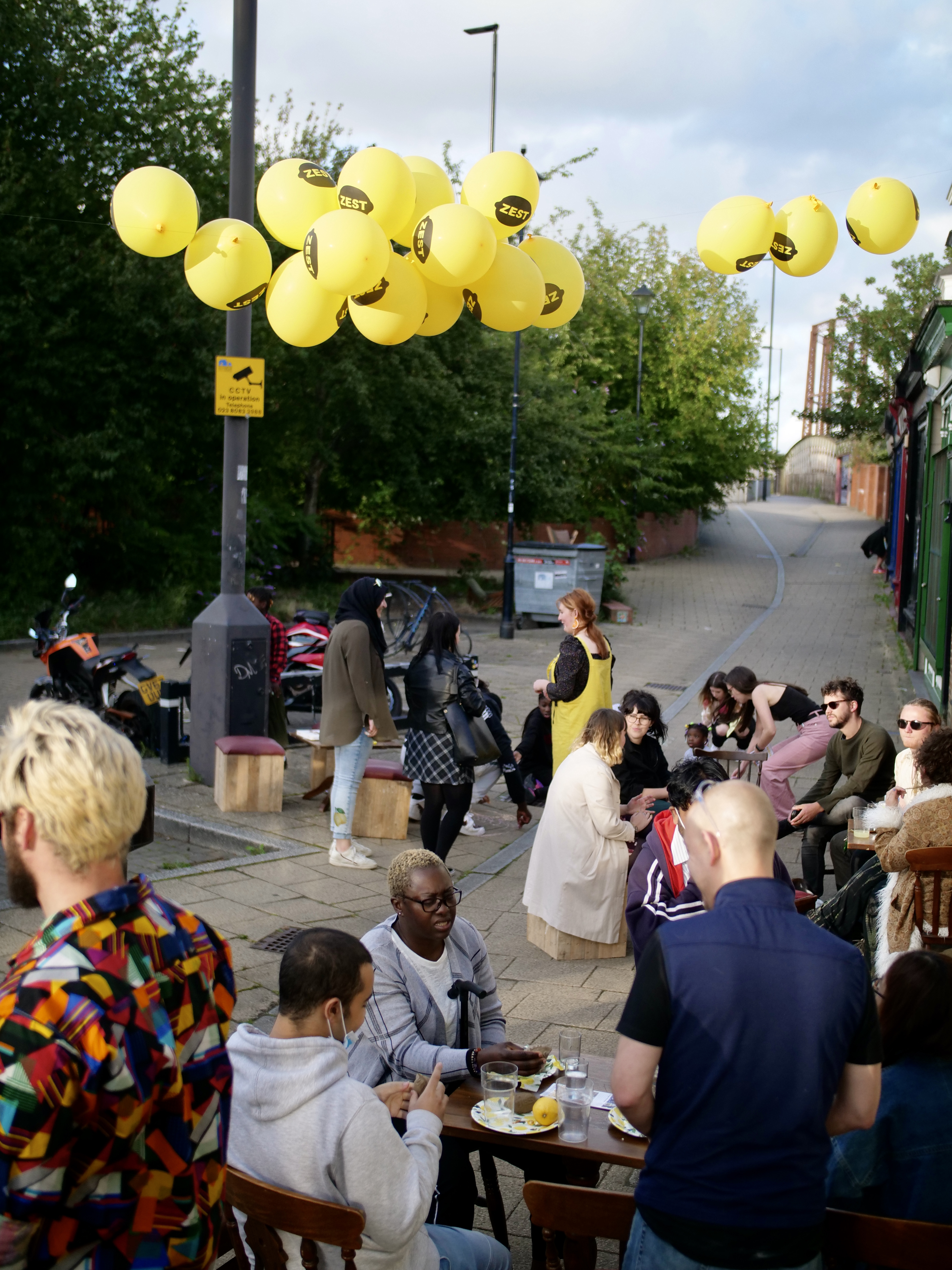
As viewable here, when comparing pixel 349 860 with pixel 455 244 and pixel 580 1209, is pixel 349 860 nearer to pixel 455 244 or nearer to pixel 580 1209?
pixel 455 244

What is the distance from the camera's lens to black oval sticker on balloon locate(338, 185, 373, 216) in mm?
5727

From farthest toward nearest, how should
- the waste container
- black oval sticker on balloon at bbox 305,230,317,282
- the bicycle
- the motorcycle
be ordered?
the waste container → the bicycle → the motorcycle → black oval sticker on balloon at bbox 305,230,317,282

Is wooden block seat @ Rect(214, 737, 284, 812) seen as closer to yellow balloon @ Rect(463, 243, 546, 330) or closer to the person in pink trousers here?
the person in pink trousers

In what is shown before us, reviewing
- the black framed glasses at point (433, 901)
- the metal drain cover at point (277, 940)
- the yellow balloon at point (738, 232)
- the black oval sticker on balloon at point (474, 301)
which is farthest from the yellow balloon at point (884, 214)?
the metal drain cover at point (277, 940)

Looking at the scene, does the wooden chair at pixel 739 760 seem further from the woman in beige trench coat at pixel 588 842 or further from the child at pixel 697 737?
the woman in beige trench coat at pixel 588 842

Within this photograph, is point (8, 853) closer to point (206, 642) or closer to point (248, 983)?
point (248, 983)

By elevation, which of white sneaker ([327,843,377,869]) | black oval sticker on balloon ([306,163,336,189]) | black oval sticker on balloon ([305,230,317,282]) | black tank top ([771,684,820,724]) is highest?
black oval sticker on balloon ([306,163,336,189])

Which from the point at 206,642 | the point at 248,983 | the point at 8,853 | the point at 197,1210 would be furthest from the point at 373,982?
the point at 206,642

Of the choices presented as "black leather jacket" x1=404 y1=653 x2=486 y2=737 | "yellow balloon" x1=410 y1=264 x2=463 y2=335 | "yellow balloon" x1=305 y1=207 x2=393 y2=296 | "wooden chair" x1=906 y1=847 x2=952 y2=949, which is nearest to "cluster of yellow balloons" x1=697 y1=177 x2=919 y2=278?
"yellow balloon" x1=410 y1=264 x2=463 y2=335

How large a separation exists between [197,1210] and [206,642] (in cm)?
688

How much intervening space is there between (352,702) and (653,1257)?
5.13 m

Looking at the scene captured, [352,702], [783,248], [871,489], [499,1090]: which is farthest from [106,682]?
[871,489]

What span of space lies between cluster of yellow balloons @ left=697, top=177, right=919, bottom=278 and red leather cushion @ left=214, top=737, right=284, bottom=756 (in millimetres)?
4502

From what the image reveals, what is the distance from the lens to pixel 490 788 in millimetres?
9336
